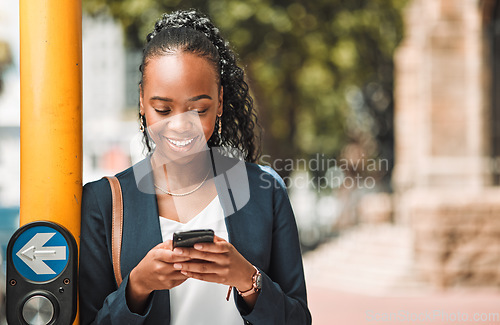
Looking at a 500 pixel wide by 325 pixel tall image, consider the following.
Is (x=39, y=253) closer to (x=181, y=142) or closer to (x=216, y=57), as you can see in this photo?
(x=181, y=142)

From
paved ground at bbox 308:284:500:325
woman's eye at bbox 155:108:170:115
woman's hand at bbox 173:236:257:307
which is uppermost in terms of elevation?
woman's eye at bbox 155:108:170:115

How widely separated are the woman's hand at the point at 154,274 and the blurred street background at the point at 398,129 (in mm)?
5593

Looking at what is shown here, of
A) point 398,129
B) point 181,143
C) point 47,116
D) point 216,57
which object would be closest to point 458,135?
point 398,129

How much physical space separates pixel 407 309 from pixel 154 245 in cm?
872

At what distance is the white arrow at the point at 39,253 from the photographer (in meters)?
1.76

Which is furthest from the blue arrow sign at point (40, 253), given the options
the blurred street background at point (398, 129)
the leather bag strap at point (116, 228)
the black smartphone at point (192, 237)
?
the blurred street background at point (398, 129)

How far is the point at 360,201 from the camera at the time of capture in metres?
19.2

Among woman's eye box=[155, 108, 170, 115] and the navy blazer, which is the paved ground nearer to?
the navy blazer

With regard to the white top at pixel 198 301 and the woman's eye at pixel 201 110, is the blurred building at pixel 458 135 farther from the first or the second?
the woman's eye at pixel 201 110

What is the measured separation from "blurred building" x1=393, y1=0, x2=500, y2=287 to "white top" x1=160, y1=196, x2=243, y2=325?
1010 cm

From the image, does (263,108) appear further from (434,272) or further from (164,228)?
(164,228)

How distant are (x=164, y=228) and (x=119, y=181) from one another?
19 centimetres

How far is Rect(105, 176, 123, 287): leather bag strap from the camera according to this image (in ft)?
6.05

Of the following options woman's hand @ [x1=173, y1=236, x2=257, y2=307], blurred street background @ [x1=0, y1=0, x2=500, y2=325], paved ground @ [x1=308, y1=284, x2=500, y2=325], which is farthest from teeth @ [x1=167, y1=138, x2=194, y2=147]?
paved ground @ [x1=308, y1=284, x2=500, y2=325]
